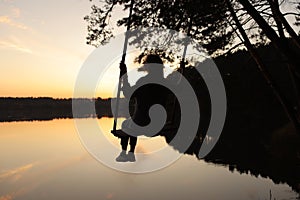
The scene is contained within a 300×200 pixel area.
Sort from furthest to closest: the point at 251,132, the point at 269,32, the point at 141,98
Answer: the point at 251,132 → the point at 141,98 → the point at 269,32

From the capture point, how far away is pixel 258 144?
38.2 meters

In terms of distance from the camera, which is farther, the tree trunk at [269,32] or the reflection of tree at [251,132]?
the reflection of tree at [251,132]

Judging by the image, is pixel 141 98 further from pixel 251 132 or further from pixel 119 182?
pixel 251 132

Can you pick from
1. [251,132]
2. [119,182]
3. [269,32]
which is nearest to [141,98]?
[269,32]

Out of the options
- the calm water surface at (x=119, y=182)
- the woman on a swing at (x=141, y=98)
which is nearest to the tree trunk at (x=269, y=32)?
the woman on a swing at (x=141, y=98)

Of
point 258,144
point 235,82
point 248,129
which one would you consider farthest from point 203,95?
point 235,82

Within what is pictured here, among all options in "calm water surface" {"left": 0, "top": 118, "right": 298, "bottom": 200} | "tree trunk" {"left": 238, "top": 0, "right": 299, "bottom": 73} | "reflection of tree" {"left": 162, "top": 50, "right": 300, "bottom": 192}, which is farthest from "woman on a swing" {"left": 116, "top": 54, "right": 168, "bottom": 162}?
"calm water surface" {"left": 0, "top": 118, "right": 298, "bottom": 200}

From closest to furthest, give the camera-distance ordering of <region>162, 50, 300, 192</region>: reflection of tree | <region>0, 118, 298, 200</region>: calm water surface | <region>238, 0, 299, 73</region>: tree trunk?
<region>238, 0, 299, 73</region>: tree trunk, <region>162, 50, 300, 192</region>: reflection of tree, <region>0, 118, 298, 200</region>: calm water surface

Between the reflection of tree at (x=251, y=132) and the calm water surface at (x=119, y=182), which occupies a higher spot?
the reflection of tree at (x=251, y=132)

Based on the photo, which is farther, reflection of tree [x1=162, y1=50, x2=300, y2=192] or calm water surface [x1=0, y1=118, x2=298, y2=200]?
calm water surface [x1=0, y1=118, x2=298, y2=200]

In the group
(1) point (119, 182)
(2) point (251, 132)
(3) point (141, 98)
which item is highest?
(3) point (141, 98)

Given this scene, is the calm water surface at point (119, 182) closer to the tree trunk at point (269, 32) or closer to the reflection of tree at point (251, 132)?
the reflection of tree at point (251, 132)

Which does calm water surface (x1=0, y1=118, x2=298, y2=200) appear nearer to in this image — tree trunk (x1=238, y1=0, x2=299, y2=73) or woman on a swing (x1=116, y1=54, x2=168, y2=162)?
tree trunk (x1=238, y1=0, x2=299, y2=73)

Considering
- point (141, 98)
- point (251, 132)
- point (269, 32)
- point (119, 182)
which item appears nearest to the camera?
point (269, 32)
